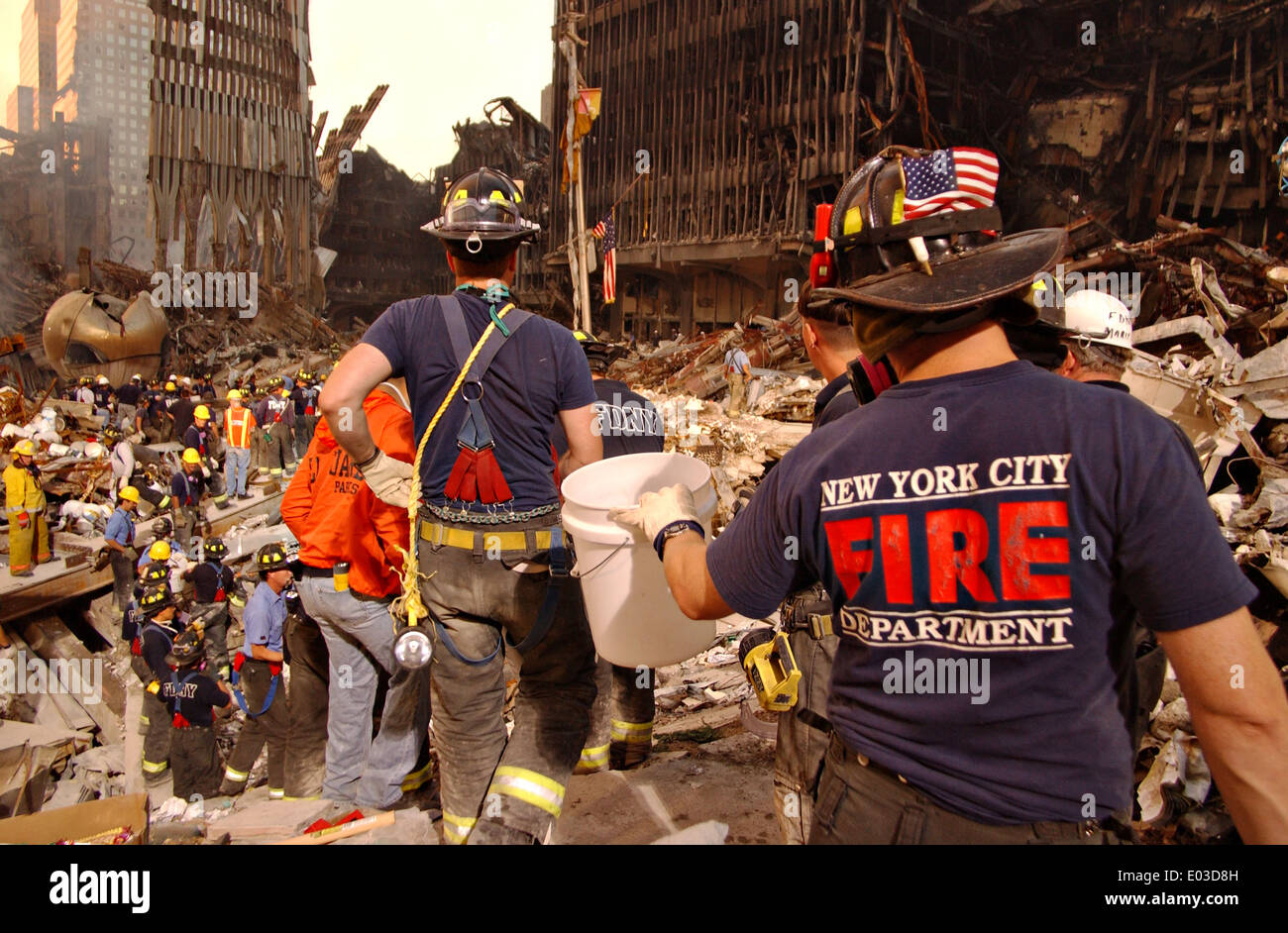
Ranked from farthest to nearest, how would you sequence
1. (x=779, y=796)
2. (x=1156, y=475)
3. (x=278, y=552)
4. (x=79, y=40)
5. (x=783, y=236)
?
(x=79, y=40) < (x=783, y=236) < (x=278, y=552) < (x=779, y=796) < (x=1156, y=475)

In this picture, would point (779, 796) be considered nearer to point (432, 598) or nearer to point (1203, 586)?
point (432, 598)

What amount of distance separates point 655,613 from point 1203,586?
1398 millimetres

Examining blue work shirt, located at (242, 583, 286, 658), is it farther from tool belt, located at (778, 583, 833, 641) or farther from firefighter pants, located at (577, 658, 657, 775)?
tool belt, located at (778, 583, 833, 641)

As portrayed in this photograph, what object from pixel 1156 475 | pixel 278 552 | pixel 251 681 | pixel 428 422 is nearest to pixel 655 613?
pixel 428 422

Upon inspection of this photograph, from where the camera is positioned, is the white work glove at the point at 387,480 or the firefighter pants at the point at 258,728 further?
the firefighter pants at the point at 258,728

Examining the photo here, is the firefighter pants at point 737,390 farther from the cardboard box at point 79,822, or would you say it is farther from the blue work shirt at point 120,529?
the cardboard box at point 79,822

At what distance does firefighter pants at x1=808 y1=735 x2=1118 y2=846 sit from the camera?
136cm

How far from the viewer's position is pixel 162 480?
1475 centimetres

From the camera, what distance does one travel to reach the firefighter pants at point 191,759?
6.45m

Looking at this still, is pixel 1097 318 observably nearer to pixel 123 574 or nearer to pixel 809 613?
pixel 809 613

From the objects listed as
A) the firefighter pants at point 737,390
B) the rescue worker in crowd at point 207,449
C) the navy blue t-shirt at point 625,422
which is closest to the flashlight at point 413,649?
the navy blue t-shirt at point 625,422

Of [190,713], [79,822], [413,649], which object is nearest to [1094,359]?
[413,649]

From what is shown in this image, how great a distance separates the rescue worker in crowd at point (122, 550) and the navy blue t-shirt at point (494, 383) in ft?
32.7

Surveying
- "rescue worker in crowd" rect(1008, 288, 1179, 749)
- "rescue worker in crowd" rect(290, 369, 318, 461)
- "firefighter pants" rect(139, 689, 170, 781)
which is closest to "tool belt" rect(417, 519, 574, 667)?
"rescue worker in crowd" rect(1008, 288, 1179, 749)
